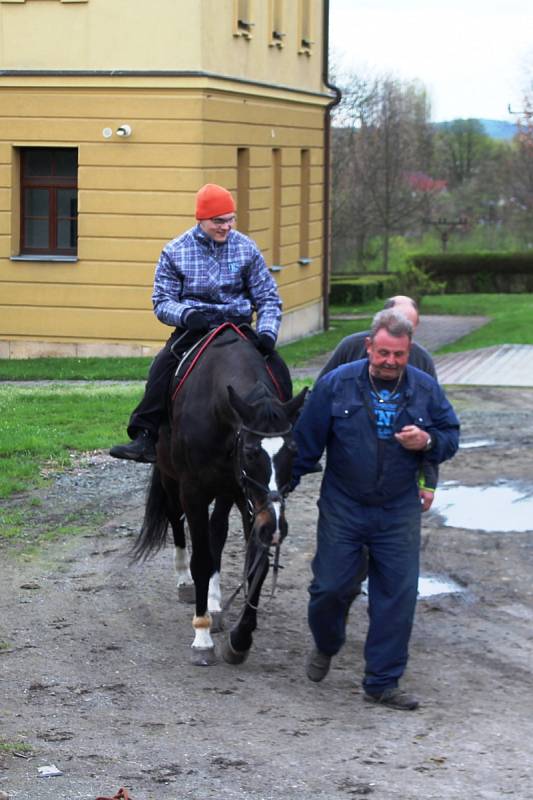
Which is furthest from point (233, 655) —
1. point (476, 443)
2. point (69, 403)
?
point (69, 403)

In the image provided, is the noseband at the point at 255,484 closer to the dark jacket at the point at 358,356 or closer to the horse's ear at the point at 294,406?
the horse's ear at the point at 294,406

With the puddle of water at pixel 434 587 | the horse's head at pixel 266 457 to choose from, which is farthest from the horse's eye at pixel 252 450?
the puddle of water at pixel 434 587

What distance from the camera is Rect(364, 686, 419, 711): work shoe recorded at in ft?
22.0

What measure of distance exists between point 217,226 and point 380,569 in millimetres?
2145

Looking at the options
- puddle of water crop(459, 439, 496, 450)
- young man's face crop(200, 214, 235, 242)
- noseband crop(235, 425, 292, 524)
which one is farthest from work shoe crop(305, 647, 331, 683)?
puddle of water crop(459, 439, 496, 450)

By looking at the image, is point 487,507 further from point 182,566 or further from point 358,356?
point 358,356

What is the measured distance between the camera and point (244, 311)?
8.09 meters

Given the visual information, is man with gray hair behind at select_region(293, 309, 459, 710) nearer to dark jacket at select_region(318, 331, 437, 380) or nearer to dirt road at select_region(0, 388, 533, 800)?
dirt road at select_region(0, 388, 533, 800)

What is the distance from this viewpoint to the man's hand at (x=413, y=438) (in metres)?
6.63

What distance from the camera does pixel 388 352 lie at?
6.64 meters

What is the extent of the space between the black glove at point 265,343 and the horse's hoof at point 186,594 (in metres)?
1.64

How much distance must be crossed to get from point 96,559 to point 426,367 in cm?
276

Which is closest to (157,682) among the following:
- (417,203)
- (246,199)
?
(246,199)

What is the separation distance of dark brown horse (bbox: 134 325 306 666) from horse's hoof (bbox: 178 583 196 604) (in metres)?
0.38
